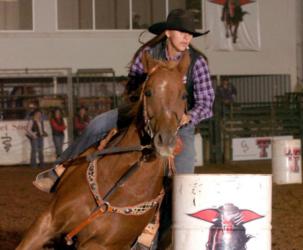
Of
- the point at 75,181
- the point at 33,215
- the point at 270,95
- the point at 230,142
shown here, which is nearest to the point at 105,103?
the point at 230,142

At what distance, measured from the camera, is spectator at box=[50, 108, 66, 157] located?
66.3 ft

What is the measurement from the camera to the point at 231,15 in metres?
26.3

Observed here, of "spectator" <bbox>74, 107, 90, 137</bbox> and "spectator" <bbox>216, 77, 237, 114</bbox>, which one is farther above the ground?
"spectator" <bbox>216, 77, 237, 114</bbox>

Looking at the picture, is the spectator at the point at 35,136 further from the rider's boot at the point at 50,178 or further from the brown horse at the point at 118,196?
the brown horse at the point at 118,196

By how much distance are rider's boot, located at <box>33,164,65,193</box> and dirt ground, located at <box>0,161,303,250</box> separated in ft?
8.51

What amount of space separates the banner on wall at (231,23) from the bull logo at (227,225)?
2214cm

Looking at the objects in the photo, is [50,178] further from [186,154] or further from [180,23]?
[180,23]

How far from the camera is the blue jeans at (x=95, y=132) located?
5516 millimetres

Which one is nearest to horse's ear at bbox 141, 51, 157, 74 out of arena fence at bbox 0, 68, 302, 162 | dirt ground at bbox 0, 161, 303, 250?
dirt ground at bbox 0, 161, 303, 250

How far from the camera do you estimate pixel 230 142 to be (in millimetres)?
21500

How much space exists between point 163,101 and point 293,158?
36.6ft

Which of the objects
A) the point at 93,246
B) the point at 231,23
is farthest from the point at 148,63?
the point at 231,23

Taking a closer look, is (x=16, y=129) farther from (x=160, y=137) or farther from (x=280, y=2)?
(x=160, y=137)

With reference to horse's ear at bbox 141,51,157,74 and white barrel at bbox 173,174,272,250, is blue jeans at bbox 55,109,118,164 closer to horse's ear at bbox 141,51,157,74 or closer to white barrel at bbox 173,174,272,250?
horse's ear at bbox 141,51,157,74
